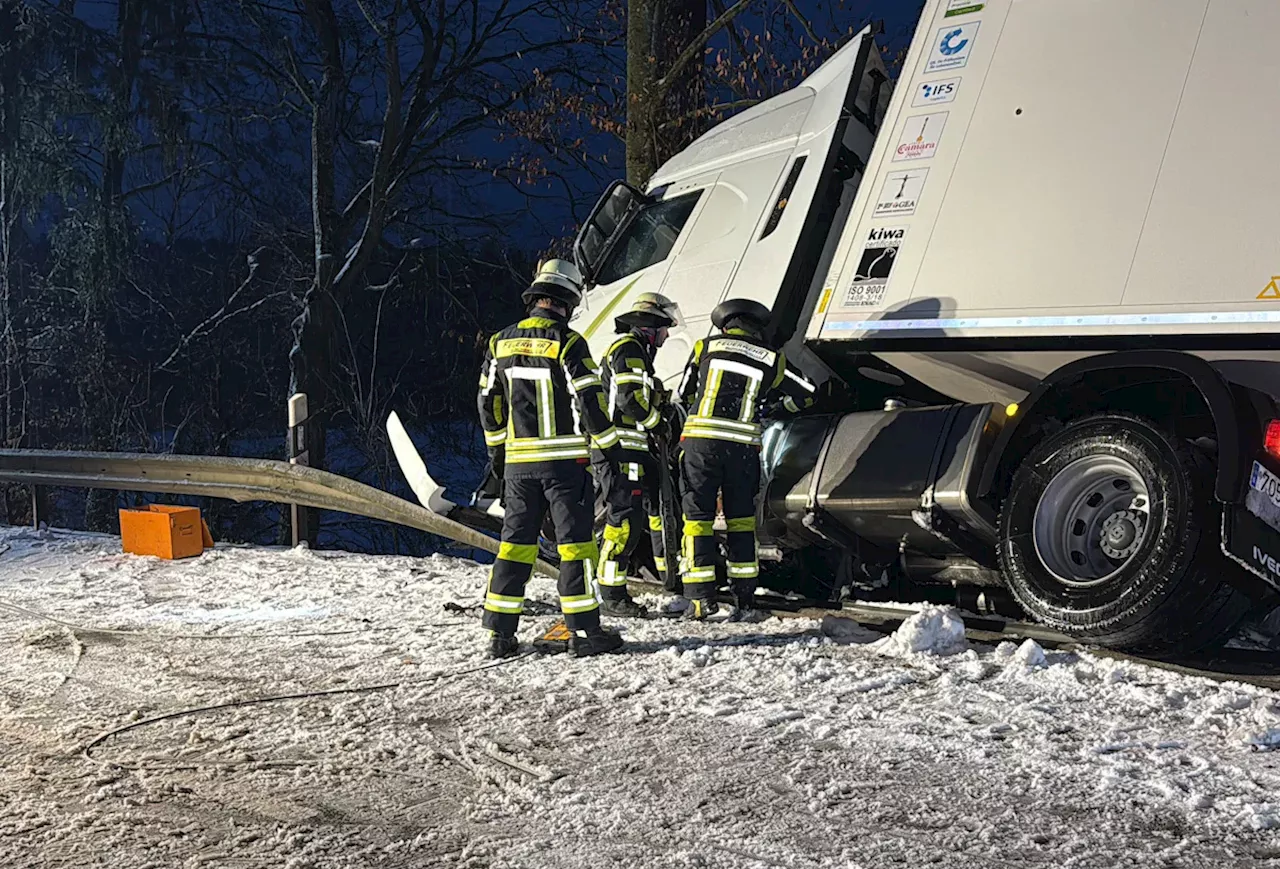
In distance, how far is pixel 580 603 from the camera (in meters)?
5.80

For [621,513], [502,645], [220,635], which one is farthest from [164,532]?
[502,645]

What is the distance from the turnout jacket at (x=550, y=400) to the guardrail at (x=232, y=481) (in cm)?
248

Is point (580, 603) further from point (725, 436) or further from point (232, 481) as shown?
point (232, 481)

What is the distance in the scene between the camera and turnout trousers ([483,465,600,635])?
583cm

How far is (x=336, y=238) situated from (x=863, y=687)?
605 inches

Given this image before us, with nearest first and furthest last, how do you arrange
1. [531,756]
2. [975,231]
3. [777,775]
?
[777,775], [531,756], [975,231]

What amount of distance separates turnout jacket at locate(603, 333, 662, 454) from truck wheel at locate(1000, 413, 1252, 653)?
232cm

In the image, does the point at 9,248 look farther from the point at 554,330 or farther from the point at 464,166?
the point at 554,330

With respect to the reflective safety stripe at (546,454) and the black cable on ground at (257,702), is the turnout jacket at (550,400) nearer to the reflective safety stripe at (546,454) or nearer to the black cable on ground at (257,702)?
the reflective safety stripe at (546,454)

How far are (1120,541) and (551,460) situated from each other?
2.65m

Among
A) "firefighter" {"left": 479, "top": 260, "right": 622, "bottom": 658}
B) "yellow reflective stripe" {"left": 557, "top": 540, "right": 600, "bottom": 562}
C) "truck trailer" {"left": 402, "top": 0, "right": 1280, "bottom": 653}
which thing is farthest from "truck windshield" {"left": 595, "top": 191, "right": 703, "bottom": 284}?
"yellow reflective stripe" {"left": 557, "top": 540, "right": 600, "bottom": 562}

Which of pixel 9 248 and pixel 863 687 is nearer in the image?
pixel 863 687

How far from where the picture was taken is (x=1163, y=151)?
488cm

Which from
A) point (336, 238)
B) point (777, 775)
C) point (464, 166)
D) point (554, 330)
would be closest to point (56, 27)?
point (336, 238)
